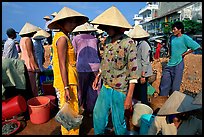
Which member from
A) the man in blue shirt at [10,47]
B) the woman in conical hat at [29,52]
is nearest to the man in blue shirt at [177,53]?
the woman in conical hat at [29,52]

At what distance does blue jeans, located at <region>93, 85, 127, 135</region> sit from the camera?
2.51m

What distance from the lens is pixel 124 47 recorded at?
2393 mm

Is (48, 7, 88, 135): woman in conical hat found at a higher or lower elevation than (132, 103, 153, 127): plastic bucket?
higher

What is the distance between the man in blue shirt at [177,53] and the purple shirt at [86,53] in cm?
169

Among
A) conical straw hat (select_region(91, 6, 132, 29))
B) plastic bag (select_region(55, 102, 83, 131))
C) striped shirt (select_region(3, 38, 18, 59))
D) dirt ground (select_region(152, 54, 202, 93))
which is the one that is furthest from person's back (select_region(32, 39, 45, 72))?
dirt ground (select_region(152, 54, 202, 93))

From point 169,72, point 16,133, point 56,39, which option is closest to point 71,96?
point 56,39

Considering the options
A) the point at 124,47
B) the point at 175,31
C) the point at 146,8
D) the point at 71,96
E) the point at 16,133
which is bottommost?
the point at 16,133

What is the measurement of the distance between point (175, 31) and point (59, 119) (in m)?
2.99

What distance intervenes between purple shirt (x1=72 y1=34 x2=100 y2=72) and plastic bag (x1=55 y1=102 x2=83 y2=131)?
1.27 m

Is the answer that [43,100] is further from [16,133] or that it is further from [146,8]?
[146,8]

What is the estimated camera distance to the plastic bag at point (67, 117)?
260cm

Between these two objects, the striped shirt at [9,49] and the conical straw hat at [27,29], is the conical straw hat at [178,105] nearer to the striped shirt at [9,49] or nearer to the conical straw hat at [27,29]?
the conical straw hat at [27,29]

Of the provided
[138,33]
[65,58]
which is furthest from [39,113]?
[138,33]

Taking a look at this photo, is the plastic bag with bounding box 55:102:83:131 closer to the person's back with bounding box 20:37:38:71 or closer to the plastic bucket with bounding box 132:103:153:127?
the plastic bucket with bounding box 132:103:153:127
